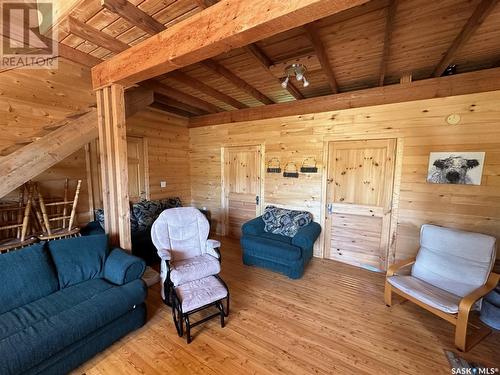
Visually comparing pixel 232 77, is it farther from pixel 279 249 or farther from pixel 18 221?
pixel 18 221

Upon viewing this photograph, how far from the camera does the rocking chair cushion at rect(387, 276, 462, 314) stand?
1915 mm

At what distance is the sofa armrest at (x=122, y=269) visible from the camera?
2.05 meters

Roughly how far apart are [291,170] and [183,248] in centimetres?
227

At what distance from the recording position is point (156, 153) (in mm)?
4379

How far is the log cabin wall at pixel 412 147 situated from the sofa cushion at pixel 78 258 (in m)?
2.77

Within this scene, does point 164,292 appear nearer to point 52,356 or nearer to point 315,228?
point 52,356

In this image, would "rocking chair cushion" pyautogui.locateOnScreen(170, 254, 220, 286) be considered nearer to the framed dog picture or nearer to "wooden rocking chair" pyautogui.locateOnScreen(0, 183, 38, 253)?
"wooden rocking chair" pyautogui.locateOnScreen(0, 183, 38, 253)

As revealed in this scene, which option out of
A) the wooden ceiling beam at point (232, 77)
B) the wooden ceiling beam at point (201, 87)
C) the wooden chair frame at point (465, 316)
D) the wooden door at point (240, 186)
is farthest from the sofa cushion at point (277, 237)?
the wooden ceiling beam at point (201, 87)

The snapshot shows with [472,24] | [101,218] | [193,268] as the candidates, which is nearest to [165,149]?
[101,218]

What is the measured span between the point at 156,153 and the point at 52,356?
3478 mm

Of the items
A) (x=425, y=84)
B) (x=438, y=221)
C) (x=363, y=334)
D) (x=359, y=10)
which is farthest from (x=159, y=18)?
(x=438, y=221)

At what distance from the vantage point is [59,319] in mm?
1579

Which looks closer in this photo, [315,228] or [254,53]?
[254,53]

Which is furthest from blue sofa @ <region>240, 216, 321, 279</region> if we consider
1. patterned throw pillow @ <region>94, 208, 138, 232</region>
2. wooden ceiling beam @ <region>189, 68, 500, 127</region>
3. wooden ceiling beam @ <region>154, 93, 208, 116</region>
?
wooden ceiling beam @ <region>154, 93, 208, 116</region>
